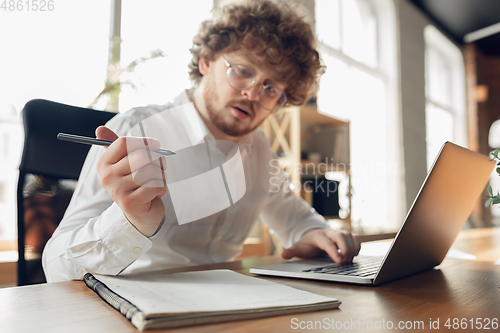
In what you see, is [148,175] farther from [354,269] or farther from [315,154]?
[315,154]

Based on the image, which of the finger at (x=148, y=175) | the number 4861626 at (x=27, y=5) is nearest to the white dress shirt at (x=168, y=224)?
the finger at (x=148, y=175)

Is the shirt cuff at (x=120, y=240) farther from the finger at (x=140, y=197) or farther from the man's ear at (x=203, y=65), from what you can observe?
the man's ear at (x=203, y=65)

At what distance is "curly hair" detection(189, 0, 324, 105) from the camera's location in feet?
3.84

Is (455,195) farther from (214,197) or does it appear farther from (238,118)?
(238,118)

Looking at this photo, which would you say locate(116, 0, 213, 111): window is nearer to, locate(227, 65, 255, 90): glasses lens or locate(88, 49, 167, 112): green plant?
locate(88, 49, 167, 112): green plant

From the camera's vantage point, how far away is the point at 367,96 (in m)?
4.28

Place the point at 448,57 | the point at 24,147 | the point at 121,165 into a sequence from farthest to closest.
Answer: the point at 448,57, the point at 24,147, the point at 121,165

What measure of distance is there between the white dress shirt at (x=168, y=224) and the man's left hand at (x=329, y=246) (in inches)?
8.5

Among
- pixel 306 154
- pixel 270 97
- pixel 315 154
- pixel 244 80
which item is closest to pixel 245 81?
pixel 244 80

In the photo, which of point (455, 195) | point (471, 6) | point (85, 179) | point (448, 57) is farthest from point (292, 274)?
point (448, 57)

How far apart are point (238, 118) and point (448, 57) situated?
20.8 ft

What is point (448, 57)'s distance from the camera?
243 inches

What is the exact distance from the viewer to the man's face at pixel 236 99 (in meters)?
1.10

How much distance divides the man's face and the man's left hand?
435 millimetres
